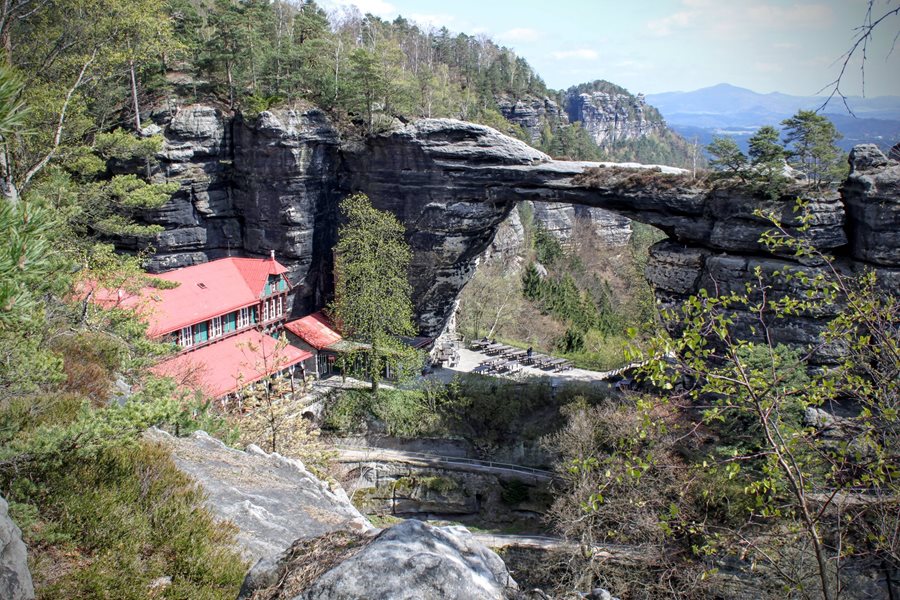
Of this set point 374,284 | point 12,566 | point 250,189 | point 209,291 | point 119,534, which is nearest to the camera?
point 12,566

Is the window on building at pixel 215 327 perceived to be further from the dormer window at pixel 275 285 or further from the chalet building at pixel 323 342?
the chalet building at pixel 323 342

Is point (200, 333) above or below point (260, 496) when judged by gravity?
below

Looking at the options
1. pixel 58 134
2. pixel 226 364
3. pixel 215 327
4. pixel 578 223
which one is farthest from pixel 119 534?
pixel 578 223

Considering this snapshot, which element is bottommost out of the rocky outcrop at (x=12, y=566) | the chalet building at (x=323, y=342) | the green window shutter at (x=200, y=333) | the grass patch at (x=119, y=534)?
the chalet building at (x=323, y=342)

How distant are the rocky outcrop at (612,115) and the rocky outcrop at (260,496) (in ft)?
298

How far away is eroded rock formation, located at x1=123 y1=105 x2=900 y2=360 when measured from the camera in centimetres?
2100

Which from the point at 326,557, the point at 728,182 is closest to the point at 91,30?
the point at 326,557

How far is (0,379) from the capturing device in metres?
5.78

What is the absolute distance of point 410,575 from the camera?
10.5ft

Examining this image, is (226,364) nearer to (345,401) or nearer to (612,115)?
(345,401)

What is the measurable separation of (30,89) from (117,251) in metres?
15.1

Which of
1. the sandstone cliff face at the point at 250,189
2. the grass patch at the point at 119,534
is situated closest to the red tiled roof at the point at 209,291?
the sandstone cliff face at the point at 250,189

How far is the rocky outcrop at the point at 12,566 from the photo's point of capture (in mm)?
3650

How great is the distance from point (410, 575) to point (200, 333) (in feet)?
65.9
